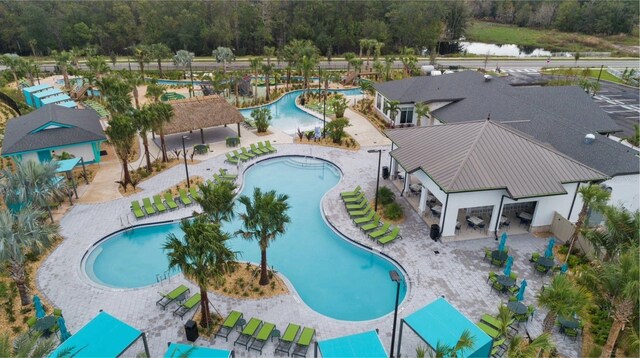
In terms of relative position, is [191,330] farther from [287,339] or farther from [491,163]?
[491,163]

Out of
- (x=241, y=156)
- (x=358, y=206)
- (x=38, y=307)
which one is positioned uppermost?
(x=241, y=156)

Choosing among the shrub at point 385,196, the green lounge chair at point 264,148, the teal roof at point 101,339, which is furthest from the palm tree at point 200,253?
the green lounge chair at point 264,148

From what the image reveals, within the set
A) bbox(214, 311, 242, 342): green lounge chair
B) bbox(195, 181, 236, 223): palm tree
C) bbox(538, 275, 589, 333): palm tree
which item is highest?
bbox(195, 181, 236, 223): palm tree

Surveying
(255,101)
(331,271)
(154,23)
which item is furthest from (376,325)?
(154,23)

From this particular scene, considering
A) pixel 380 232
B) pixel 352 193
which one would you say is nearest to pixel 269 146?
pixel 352 193

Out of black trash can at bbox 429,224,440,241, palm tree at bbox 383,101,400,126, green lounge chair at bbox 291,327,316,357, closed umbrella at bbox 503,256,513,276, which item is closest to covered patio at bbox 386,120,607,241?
black trash can at bbox 429,224,440,241

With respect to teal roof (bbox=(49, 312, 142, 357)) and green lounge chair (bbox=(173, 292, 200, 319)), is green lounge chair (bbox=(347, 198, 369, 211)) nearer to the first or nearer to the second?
green lounge chair (bbox=(173, 292, 200, 319))
